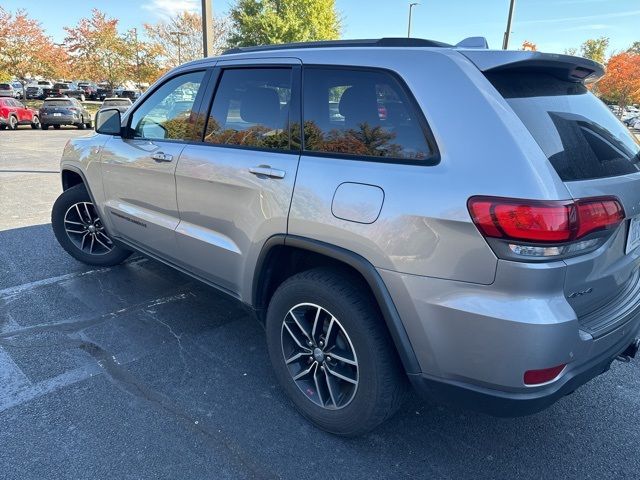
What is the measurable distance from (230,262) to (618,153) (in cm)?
210

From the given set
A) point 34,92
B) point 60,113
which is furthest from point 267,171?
point 34,92

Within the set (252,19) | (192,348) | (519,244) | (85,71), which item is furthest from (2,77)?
(519,244)

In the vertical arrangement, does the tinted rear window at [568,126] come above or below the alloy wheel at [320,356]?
above

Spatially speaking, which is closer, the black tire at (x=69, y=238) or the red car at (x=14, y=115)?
the black tire at (x=69, y=238)

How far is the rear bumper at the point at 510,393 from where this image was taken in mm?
1828

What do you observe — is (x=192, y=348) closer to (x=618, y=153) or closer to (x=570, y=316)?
(x=570, y=316)

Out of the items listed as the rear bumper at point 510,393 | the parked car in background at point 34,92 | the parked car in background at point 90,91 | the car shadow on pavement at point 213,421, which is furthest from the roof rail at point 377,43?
the parked car in background at point 90,91

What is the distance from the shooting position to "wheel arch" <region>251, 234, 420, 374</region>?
200cm

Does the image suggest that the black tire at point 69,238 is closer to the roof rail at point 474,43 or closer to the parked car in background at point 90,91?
the roof rail at point 474,43

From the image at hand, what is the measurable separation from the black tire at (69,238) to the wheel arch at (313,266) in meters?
2.28

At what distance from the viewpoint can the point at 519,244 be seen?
1697 mm

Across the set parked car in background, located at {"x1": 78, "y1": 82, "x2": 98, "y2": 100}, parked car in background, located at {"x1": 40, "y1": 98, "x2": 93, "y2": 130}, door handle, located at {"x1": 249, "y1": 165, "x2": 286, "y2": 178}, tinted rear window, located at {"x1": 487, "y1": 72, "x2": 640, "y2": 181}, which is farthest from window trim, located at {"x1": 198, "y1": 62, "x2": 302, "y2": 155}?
parked car in background, located at {"x1": 78, "y1": 82, "x2": 98, "y2": 100}

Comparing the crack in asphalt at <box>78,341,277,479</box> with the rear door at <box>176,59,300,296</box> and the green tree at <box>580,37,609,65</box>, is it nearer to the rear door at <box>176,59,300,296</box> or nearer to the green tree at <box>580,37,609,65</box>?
the rear door at <box>176,59,300,296</box>

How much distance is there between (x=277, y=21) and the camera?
2888 centimetres
